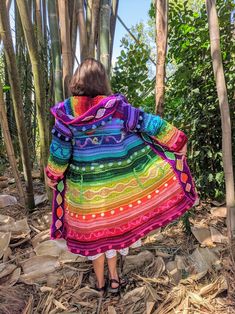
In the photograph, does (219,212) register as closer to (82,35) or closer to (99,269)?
(99,269)

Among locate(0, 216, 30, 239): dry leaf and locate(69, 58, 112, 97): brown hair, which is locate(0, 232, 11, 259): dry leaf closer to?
locate(0, 216, 30, 239): dry leaf

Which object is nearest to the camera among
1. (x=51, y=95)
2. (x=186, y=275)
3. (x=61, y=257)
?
(x=186, y=275)

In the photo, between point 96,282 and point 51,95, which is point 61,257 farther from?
point 51,95

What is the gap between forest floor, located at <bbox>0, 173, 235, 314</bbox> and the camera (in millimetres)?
1391

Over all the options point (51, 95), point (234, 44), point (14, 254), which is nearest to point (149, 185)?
point (14, 254)

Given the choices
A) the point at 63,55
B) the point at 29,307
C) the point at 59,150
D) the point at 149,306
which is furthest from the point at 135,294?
the point at 63,55

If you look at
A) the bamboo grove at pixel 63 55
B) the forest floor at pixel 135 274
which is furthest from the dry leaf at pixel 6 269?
the bamboo grove at pixel 63 55

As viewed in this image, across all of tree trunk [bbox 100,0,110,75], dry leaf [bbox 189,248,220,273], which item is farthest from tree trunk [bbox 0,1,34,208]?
dry leaf [bbox 189,248,220,273]

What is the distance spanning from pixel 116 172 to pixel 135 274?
50 cm

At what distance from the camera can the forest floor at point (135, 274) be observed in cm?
139

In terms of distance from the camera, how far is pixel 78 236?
1381 millimetres

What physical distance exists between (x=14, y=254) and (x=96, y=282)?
17.6 inches

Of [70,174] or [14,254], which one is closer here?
[70,174]

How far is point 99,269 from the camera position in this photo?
4.72 feet
